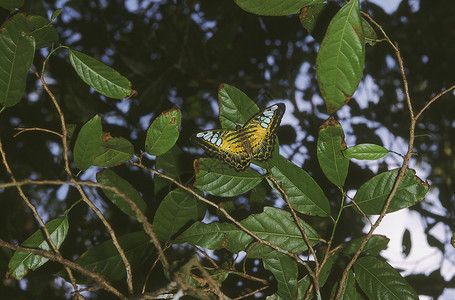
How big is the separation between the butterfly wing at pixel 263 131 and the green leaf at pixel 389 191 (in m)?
0.27

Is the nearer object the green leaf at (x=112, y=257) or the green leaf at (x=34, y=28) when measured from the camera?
the green leaf at (x=34, y=28)

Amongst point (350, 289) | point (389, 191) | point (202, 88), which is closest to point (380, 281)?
point (350, 289)

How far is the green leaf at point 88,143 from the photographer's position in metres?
0.97

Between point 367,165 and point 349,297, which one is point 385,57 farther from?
point 349,297

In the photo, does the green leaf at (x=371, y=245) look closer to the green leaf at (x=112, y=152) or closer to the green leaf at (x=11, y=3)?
the green leaf at (x=112, y=152)

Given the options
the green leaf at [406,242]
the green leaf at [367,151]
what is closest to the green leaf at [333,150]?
the green leaf at [367,151]

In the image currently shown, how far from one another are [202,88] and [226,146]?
2006 mm

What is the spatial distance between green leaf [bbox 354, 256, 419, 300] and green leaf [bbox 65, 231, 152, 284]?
0.60 metres

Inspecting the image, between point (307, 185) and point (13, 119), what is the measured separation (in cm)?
229

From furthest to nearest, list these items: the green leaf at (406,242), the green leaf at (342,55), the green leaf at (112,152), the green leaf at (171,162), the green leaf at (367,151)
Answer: the green leaf at (406,242) → the green leaf at (171,162) → the green leaf at (112,152) → the green leaf at (367,151) → the green leaf at (342,55)

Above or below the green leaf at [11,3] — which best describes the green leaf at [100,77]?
below

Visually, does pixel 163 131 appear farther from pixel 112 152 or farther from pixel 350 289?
pixel 350 289

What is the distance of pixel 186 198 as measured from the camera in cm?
107

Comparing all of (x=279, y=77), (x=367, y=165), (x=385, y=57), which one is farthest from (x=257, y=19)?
(x=367, y=165)
